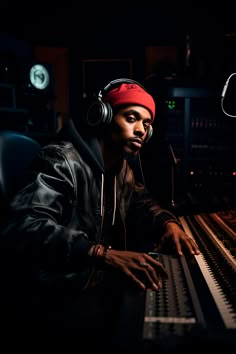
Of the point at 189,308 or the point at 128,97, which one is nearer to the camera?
the point at 189,308

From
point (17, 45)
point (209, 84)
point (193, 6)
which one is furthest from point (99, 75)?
point (209, 84)

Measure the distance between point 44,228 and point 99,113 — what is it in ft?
1.90

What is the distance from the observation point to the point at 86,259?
1071mm

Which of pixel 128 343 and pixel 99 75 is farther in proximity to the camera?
pixel 99 75

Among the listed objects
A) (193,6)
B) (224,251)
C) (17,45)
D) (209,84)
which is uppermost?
(193,6)

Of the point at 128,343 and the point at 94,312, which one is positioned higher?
the point at 128,343

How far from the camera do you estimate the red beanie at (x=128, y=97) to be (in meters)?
1.54

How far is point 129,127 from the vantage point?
1561 mm

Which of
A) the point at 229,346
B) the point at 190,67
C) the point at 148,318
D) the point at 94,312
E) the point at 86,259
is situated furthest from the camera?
the point at 190,67

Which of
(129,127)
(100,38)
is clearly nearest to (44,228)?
(129,127)

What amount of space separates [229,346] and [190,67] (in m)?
2.84

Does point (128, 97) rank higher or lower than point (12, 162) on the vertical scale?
higher

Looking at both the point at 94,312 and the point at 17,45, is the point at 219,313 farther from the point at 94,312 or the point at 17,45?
the point at 17,45

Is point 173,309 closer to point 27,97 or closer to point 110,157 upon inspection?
point 110,157
